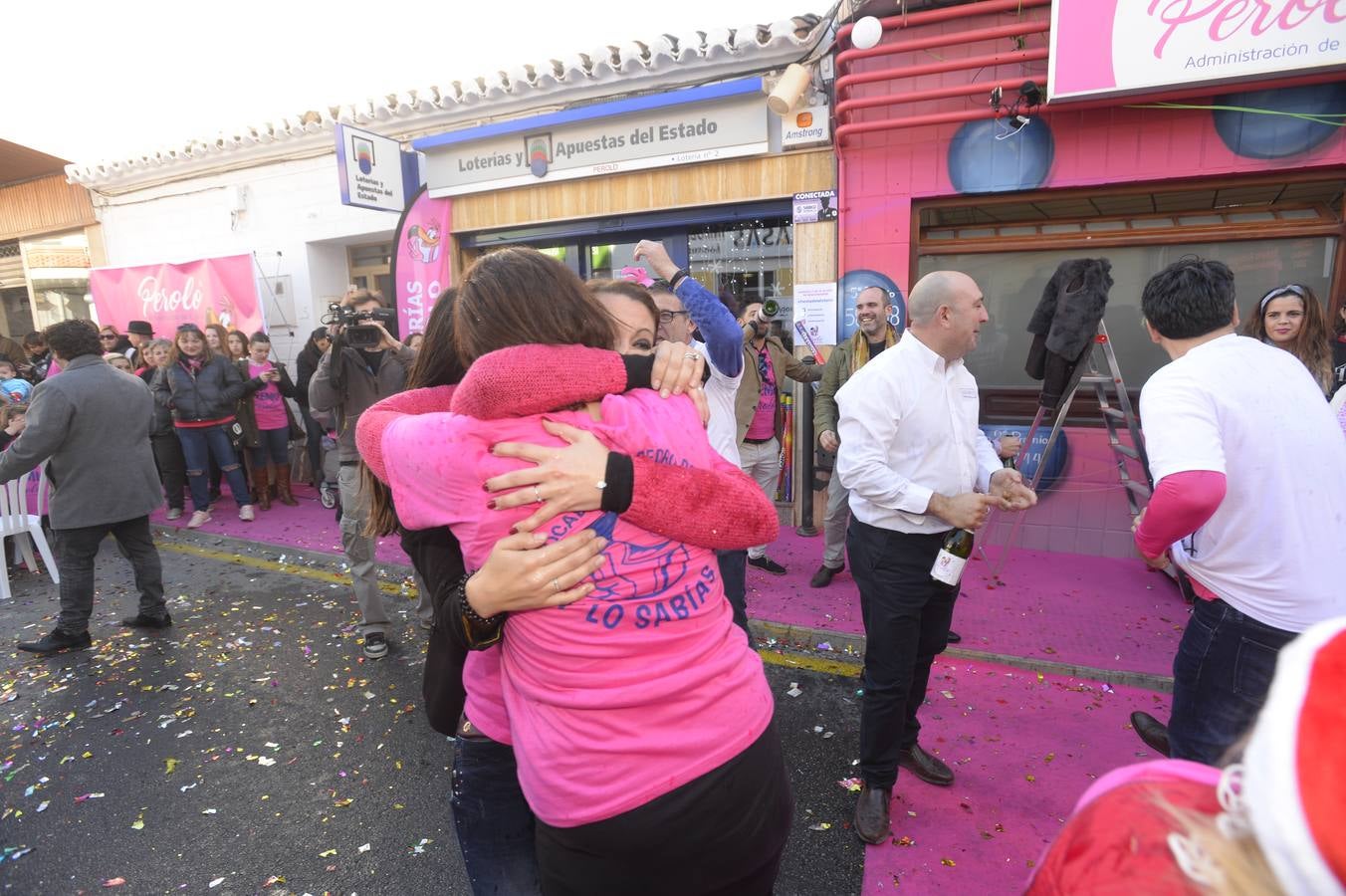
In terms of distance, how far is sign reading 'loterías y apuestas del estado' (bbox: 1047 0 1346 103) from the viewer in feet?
13.3

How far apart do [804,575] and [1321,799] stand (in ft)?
15.4

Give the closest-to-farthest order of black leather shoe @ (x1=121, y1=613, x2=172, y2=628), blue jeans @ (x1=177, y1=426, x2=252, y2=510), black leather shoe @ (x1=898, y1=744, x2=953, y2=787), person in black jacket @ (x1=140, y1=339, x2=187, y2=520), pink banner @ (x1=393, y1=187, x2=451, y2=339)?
black leather shoe @ (x1=898, y1=744, x2=953, y2=787) → black leather shoe @ (x1=121, y1=613, x2=172, y2=628) → blue jeans @ (x1=177, y1=426, x2=252, y2=510) → person in black jacket @ (x1=140, y1=339, x2=187, y2=520) → pink banner @ (x1=393, y1=187, x2=451, y2=339)

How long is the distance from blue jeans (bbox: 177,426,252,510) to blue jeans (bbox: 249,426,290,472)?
0.33m

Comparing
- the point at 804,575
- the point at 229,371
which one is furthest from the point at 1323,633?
the point at 229,371

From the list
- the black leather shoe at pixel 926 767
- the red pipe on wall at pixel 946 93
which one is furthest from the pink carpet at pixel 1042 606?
the red pipe on wall at pixel 946 93

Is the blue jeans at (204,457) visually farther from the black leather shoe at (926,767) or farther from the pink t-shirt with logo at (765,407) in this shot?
the black leather shoe at (926,767)

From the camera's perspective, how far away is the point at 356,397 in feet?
13.3

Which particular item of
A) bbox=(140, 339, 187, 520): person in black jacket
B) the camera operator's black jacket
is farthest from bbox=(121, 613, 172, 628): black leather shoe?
bbox=(140, 339, 187, 520): person in black jacket

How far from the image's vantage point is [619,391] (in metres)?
1.28

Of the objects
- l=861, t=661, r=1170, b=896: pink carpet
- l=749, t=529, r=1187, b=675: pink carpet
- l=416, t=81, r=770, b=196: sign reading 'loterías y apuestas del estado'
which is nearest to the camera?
l=861, t=661, r=1170, b=896: pink carpet

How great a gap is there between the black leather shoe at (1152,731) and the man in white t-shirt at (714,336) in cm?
187

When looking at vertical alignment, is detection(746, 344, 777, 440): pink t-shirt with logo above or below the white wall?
below

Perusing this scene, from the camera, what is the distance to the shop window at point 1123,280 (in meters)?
4.84

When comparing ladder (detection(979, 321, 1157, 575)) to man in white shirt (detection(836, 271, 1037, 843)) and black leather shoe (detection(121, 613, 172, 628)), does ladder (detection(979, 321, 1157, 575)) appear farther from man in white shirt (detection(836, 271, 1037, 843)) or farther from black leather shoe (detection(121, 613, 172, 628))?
black leather shoe (detection(121, 613, 172, 628))
